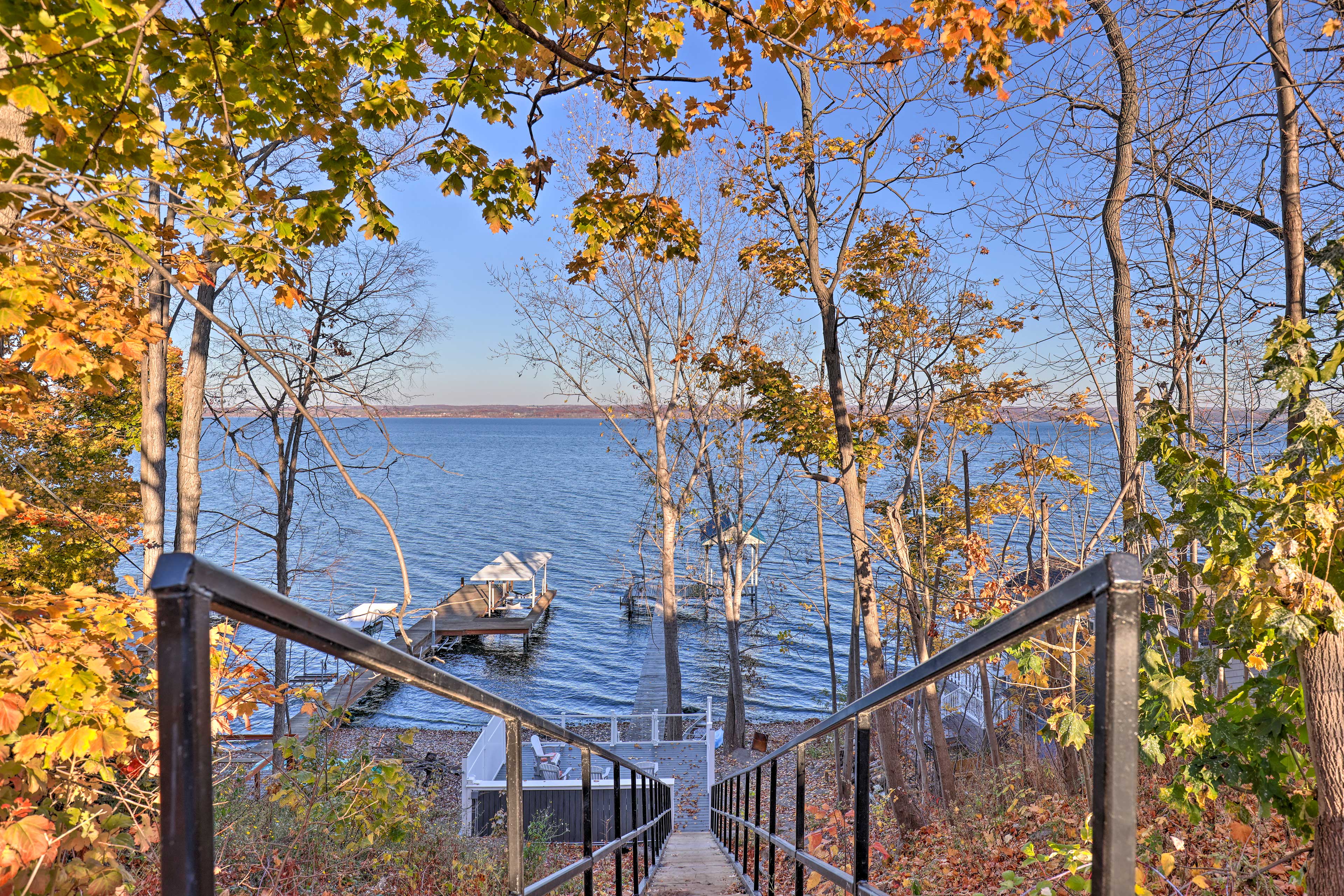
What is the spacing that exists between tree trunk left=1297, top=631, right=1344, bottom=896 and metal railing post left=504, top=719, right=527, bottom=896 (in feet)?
9.02

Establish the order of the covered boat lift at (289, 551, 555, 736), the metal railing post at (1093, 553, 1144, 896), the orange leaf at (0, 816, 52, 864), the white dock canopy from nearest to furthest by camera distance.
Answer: the metal railing post at (1093, 553, 1144, 896)
the orange leaf at (0, 816, 52, 864)
the white dock canopy
the covered boat lift at (289, 551, 555, 736)

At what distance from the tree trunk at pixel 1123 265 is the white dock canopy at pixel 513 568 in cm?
2629

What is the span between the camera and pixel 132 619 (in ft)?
12.1

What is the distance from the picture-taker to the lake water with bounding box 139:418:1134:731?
24.3 meters

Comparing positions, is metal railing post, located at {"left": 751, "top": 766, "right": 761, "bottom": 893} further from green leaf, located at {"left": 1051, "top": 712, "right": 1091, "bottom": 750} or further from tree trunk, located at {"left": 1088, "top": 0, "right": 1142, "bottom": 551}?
tree trunk, located at {"left": 1088, "top": 0, "right": 1142, "bottom": 551}

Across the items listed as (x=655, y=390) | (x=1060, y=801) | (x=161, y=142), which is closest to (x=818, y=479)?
(x=1060, y=801)

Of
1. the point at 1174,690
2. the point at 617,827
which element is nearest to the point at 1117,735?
the point at 1174,690

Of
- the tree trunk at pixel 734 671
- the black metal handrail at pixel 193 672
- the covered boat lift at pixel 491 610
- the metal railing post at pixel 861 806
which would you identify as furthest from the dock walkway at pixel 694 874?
the covered boat lift at pixel 491 610

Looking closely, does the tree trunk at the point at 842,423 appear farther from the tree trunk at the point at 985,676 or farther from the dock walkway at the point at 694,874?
the dock walkway at the point at 694,874

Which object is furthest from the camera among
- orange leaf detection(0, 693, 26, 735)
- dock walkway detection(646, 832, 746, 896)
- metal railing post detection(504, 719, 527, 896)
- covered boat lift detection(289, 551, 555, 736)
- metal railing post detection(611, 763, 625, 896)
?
covered boat lift detection(289, 551, 555, 736)

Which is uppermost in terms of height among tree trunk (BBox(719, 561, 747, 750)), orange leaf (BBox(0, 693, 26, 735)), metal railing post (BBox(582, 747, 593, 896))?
orange leaf (BBox(0, 693, 26, 735))

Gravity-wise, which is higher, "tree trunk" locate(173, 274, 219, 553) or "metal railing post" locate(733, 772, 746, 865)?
"tree trunk" locate(173, 274, 219, 553)

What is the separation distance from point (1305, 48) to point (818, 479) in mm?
6358

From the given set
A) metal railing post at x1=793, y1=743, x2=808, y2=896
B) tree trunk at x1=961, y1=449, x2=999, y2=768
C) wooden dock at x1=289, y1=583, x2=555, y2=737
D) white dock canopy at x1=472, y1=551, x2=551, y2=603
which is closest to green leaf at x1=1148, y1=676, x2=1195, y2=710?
metal railing post at x1=793, y1=743, x2=808, y2=896
